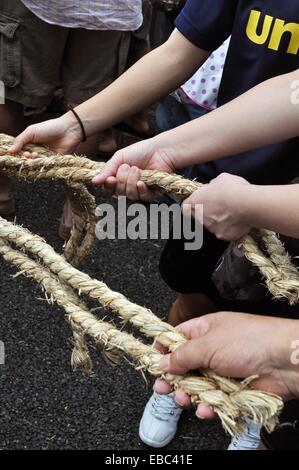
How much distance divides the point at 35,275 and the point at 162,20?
1082mm

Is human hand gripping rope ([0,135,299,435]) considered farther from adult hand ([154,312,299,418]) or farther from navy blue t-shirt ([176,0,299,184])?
navy blue t-shirt ([176,0,299,184])

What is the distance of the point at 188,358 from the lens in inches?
22.4

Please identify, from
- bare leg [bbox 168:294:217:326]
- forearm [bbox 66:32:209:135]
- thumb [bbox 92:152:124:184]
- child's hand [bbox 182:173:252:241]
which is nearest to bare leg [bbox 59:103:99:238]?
bare leg [bbox 168:294:217:326]

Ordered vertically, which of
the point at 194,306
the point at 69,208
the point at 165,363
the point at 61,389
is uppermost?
the point at 165,363

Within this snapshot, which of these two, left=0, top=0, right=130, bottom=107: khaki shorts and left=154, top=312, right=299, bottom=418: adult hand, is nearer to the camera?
left=154, top=312, right=299, bottom=418: adult hand

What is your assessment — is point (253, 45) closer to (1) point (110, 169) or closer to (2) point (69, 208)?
(1) point (110, 169)

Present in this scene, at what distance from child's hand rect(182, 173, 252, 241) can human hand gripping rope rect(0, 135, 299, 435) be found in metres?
0.02

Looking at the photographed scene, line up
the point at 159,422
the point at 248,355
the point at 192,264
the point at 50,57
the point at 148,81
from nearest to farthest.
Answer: the point at 248,355, the point at 148,81, the point at 192,264, the point at 159,422, the point at 50,57

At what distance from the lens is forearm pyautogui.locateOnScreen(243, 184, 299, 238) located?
0.64 metres

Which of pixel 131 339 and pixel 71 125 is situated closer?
pixel 131 339

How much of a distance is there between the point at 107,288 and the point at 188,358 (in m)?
0.13

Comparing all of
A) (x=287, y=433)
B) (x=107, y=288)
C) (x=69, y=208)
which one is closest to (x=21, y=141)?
(x=107, y=288)

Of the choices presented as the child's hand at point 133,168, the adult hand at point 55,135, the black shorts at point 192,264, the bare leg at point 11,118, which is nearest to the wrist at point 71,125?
the adult hand at point 55,135

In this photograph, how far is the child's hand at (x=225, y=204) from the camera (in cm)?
67
